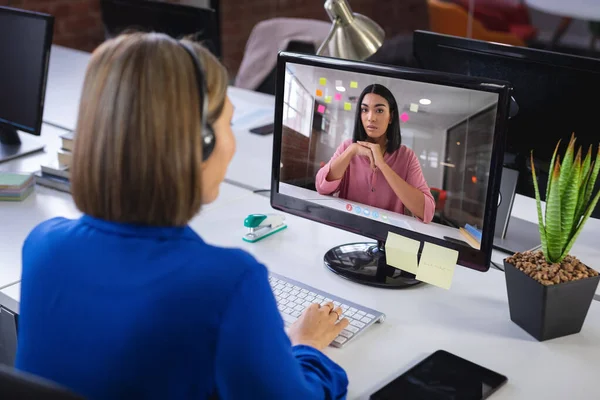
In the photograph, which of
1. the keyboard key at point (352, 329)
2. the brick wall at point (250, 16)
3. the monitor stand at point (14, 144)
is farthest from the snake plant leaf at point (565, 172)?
the brick wall at point (250, 16)

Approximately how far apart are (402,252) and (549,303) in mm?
296

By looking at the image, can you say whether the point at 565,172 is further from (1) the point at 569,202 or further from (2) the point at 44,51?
(2) the point at 44,51

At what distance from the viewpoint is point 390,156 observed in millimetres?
1434

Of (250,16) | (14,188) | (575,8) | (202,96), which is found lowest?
(14,188)

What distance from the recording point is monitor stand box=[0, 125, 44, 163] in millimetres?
2250

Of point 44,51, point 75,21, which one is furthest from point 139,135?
point 75,21

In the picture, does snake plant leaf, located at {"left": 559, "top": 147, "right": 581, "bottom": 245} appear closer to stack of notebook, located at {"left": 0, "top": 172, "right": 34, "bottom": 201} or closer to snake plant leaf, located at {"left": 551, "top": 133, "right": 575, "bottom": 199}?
snake plant leaf, located at {"left": 551, "top": 133, "right": 575, "bottom": 199}

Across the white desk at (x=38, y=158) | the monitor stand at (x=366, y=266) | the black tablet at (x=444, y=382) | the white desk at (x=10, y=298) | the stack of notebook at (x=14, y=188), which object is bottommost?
the white desk at (x=10, y=298)

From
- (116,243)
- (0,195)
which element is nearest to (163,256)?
(116,243)

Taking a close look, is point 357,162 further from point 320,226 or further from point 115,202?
point 115,202

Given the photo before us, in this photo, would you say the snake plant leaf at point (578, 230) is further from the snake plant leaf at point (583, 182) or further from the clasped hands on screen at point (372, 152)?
the clasped hands on screen at point (372, 152)

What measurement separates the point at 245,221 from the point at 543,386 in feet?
2.59

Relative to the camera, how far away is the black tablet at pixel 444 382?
1.13m

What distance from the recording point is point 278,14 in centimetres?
533
